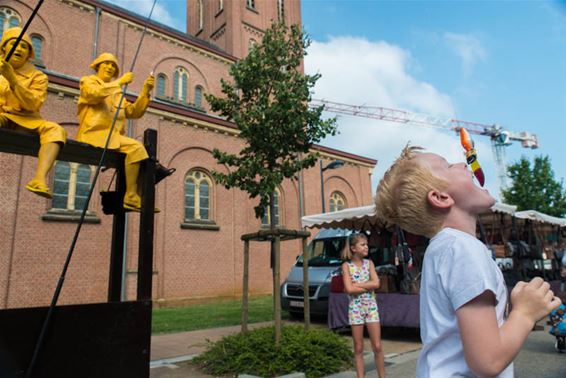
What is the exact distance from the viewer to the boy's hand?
118cm

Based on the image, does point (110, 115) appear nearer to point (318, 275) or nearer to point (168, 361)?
point (168, 361)

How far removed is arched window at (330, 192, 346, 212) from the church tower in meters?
11.3

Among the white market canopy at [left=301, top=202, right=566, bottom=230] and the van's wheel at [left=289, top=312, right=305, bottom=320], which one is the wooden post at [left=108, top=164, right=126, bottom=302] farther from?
the van's wheel at [left=289, top=312, right=305, bottom=320]

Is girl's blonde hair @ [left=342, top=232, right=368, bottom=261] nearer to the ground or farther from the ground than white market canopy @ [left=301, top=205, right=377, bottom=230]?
nearer to the ground

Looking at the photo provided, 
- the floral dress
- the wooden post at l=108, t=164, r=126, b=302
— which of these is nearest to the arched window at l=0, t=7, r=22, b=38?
the wooden post at l=108, t=164, r=126, b=302

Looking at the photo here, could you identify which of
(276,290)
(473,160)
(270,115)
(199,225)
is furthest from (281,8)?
(473,160)

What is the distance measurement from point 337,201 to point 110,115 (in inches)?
890

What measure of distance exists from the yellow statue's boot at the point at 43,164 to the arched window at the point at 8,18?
18.4m

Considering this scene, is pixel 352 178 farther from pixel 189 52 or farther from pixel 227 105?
pixel 227 105

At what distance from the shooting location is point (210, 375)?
5633 mm

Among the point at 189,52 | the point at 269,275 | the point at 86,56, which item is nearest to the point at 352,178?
the point at 269,275

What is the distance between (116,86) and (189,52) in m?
21.3

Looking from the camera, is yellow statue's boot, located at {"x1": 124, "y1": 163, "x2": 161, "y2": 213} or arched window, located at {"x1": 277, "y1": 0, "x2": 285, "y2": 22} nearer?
yellow statue's boot, located at {"x1": 124, "y1": 163, "x2": 161, "y2": 213}

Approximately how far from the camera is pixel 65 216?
48.2 feet
